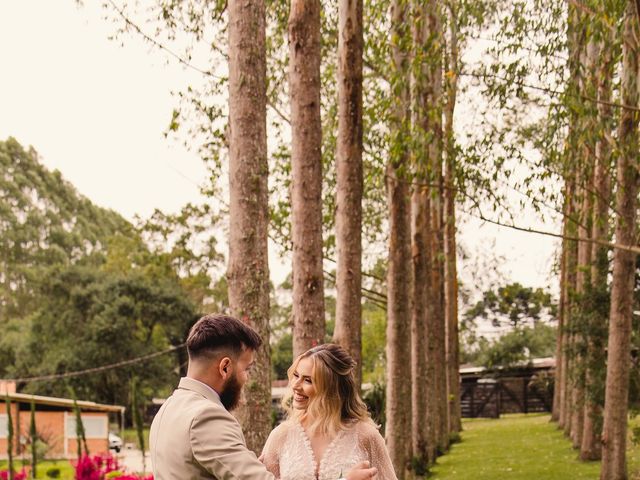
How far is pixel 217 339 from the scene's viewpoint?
3725 mm

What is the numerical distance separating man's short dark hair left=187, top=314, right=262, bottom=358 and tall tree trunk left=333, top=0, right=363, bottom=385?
25.4ft

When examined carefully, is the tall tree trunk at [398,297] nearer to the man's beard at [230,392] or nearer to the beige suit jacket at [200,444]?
the man's beard at [230,392]

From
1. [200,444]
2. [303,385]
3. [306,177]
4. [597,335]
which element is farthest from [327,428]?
[597,335]

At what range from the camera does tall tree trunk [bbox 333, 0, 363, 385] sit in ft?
38.0

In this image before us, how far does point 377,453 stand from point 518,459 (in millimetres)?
19896

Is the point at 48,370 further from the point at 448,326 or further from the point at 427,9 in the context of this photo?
the point at 427,9

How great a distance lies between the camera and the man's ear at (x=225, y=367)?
373 cm

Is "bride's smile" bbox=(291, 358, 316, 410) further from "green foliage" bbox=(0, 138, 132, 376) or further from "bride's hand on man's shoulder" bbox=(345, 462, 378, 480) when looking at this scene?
"green foliage" bbox=(0, 138, 132, 376)

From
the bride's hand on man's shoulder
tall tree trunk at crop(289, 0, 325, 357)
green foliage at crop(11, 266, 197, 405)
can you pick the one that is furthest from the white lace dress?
green foliage at crop(11, 266, 197, 405)

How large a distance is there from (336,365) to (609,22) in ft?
24.5

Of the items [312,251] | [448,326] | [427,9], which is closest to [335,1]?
[427,9]

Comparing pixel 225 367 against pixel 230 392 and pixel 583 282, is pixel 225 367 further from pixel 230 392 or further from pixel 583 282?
pixel 583 282

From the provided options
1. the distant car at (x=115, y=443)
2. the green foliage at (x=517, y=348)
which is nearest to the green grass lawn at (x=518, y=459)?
the distant car at (x=115, y=443)

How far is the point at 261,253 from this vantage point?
805 cm
